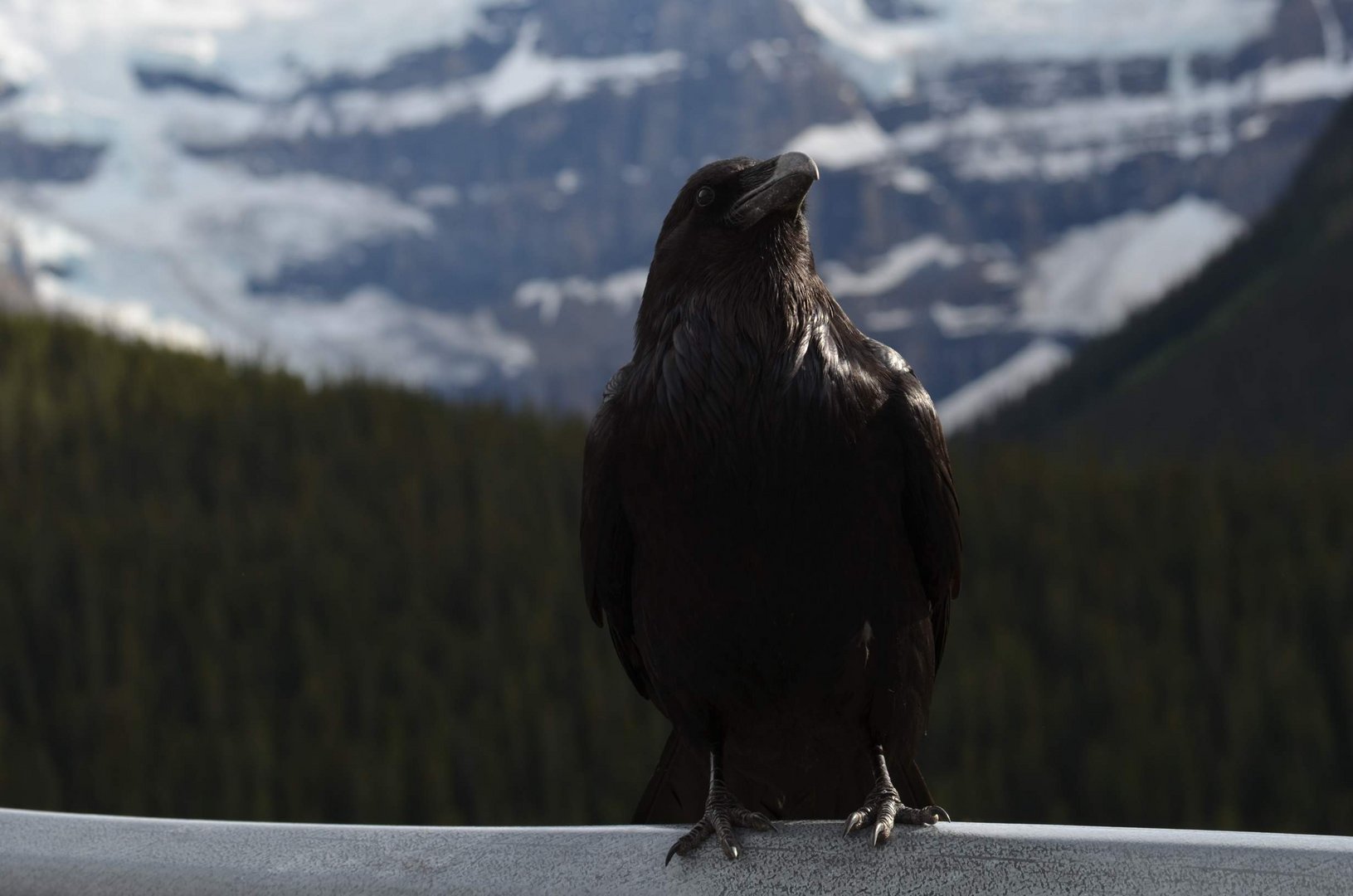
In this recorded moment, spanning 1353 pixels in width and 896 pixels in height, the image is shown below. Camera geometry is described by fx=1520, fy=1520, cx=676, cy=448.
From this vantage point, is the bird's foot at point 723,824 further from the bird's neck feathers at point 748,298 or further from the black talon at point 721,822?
the bird's neck feathers at point 748,298

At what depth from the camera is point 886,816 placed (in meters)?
2.95

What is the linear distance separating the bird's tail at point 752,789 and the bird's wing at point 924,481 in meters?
0.47

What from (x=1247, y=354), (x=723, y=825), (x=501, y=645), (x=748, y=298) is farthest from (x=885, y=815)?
(x=1247, y=354)

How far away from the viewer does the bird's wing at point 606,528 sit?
363 centimetres

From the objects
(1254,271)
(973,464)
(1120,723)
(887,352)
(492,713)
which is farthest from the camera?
(1254,271)

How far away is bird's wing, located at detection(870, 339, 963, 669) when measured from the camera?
353 cm

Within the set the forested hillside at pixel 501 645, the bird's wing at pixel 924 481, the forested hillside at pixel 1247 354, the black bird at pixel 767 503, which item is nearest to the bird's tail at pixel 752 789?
the black bird at pixel 767 503

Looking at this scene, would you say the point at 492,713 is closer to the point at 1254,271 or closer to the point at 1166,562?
the point at 1166,562

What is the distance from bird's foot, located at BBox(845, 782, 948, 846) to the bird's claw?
Answer: 7.6 inches

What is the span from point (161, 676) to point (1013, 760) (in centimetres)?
1210

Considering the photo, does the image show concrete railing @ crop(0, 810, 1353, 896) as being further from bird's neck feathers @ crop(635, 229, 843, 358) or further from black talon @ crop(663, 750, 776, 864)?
bird's neck feathers @ crop(635, 229, 843, 358)

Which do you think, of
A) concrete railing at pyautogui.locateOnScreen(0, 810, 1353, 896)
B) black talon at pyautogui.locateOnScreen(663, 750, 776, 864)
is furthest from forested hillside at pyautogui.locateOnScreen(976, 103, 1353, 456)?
concrete railing at pyautogui.locateOnScreen(0, 810, 1353, 896)

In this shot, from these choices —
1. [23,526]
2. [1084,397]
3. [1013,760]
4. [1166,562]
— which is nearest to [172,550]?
[23,526]

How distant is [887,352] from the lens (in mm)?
3619
